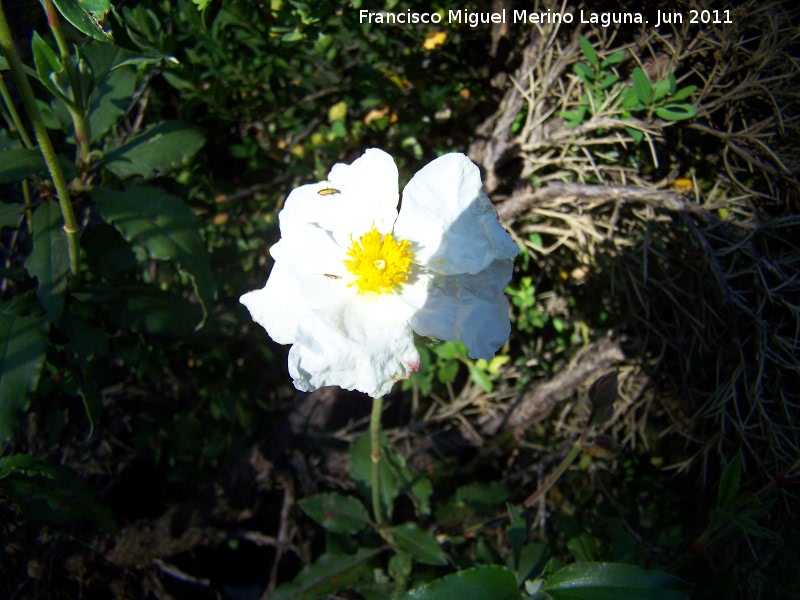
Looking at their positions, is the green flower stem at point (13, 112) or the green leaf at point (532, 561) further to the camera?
the green leaf at point (532, 561)

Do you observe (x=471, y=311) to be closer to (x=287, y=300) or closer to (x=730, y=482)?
(x=287, y=300)

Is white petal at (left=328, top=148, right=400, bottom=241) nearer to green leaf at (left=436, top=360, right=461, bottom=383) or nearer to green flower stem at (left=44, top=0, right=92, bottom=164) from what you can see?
green flower stem at (left=44, top=0, right=92, bottom=164)

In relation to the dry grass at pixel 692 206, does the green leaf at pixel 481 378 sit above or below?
below

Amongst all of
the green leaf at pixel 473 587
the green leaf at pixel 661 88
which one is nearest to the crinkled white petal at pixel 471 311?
the green leaf at pixel 473 587

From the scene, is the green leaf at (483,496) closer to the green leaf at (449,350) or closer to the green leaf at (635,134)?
the green leaf at (449,350)

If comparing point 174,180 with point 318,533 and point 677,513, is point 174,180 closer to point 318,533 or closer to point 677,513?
point 318,533

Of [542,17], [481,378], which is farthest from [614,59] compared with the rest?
[481,378]

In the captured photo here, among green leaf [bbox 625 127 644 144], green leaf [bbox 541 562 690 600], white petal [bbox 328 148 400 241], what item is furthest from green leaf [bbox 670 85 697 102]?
green leaf [bbox 541 562 690 600]
